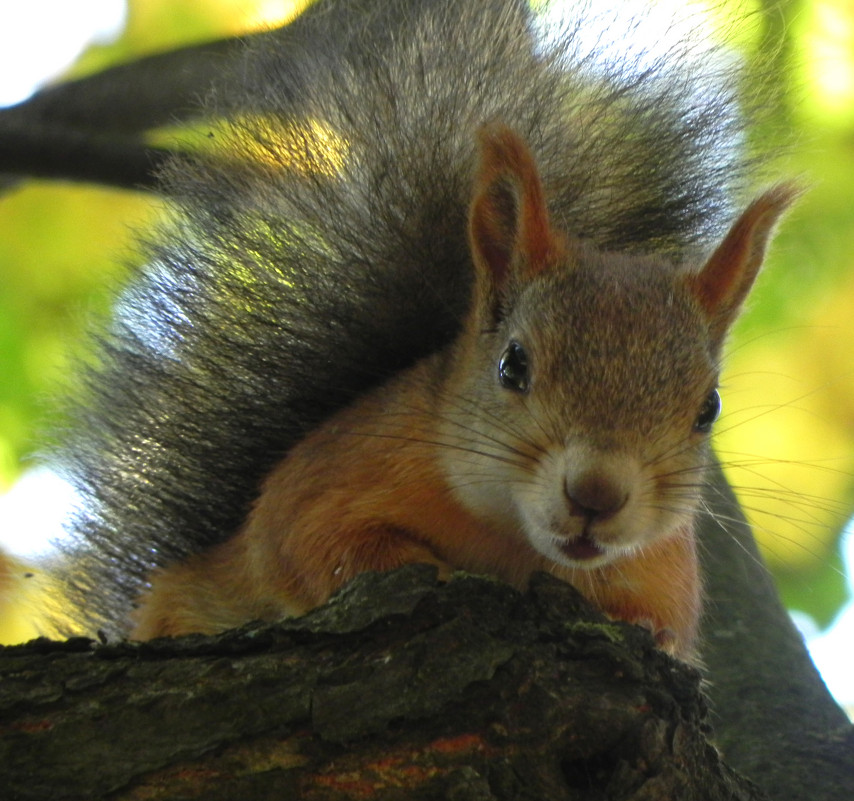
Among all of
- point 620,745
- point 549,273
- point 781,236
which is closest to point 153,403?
point 549,273

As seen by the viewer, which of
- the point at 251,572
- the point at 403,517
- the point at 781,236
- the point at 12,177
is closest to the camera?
the point at 403,517

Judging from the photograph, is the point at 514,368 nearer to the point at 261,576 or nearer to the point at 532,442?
the point at 532,442

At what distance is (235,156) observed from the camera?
274 centimetres

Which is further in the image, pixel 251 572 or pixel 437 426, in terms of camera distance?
pixel 251 572

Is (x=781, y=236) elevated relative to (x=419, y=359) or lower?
elevated

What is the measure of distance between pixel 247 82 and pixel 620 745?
1.87m

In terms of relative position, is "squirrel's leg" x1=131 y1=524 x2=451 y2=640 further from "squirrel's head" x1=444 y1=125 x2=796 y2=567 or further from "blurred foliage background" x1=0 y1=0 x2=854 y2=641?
"blurred foliage background" x1=0 y1=0 x2=854 y2=641

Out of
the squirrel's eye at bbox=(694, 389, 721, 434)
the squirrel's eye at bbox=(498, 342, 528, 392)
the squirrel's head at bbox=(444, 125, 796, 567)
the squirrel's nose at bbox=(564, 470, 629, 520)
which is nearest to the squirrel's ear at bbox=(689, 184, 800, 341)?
the squirrel's head at bbox=(444, 125, 796, 567)

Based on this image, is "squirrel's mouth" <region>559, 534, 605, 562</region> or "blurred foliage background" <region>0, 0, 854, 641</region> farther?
"blurred foliage background" <region>0, 0, 854, 641</region>

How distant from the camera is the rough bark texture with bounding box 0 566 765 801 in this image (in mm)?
1538

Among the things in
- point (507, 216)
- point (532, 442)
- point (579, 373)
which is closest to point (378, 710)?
point (532, 442)

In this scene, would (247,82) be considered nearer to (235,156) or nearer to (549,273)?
(235,156)

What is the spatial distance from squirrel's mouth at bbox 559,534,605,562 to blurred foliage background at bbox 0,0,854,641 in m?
1.01

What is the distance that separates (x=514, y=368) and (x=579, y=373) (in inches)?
6.6
